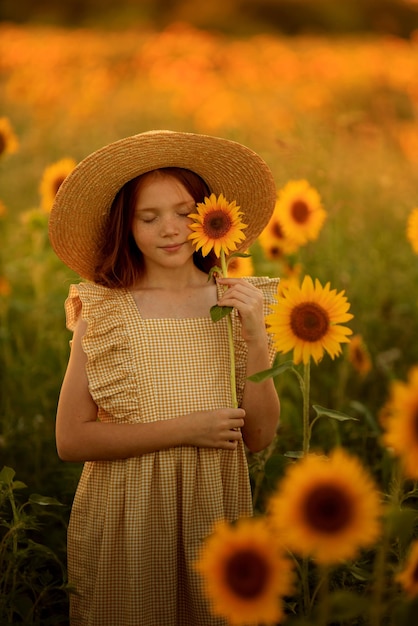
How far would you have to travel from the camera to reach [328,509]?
100 centimetres

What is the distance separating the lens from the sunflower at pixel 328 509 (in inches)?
38.2

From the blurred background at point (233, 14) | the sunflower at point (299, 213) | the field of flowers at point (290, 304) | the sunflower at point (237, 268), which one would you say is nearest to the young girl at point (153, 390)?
the field of flowers at point (290, 304)

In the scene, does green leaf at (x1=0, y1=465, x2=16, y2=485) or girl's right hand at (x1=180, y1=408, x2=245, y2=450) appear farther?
girl's right hand at (x1=180, y1=408, x2=245, y2=450)

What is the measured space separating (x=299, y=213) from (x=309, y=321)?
3.57 ft

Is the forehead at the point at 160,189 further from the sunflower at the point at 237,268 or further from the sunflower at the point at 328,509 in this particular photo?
the sunflower at the point at 328,509

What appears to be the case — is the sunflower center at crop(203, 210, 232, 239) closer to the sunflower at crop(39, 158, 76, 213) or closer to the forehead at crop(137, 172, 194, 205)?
the forehead at crop(137, 172, 194, 205)

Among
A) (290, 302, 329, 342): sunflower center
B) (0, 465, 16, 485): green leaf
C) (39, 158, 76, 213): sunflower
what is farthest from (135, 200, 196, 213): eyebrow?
(39, 158, 76, 213): sunflower

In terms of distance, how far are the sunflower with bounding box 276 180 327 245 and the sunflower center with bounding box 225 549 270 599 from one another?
1.53 meters

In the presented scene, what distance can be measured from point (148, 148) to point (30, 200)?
3.44 meters

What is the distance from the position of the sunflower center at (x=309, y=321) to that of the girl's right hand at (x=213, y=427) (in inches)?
12.0

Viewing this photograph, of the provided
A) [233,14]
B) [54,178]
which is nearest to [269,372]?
[54,178]

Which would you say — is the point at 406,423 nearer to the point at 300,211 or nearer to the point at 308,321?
the point at 308,321

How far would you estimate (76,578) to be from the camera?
5.80 feet

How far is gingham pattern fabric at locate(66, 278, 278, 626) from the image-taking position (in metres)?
1.69
